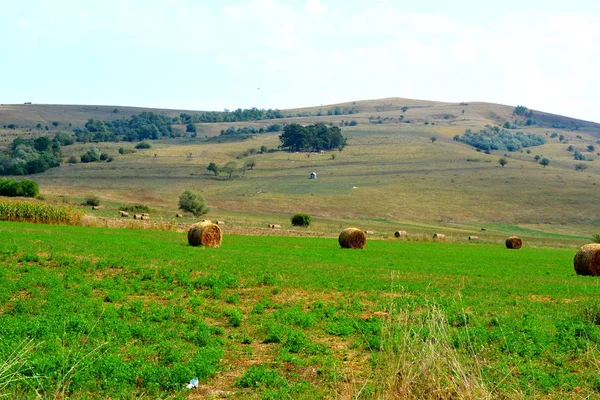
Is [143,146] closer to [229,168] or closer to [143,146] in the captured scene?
[143,146]

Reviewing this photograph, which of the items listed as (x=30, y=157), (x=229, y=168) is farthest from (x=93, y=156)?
(x=229, y=168)

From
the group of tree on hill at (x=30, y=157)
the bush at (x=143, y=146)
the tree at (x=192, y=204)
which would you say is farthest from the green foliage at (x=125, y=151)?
the tree at (x=192, y=204)

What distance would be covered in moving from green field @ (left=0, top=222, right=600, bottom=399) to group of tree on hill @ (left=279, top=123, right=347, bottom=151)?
155 metres

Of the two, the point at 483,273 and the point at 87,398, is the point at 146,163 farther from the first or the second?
the point at 87,398

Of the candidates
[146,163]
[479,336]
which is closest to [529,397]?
[479,336]

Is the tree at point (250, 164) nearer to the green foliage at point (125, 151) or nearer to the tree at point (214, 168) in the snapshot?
the tree at point (214, 168)

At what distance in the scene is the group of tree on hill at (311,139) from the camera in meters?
182

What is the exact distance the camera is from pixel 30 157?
459 feet

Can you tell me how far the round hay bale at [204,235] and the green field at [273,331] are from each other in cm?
885

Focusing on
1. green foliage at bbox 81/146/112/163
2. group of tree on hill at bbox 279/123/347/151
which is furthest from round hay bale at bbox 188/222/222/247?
group of tree on hill at bbox 279/123/347/151

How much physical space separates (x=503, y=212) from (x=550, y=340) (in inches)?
4064

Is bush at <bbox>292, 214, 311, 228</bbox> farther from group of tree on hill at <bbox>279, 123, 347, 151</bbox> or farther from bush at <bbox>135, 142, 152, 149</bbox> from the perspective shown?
bush at <bbox>135, 142, 152, 149</bbox>

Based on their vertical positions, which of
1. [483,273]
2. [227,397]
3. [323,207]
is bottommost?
[323,207]

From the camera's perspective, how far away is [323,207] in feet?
367
